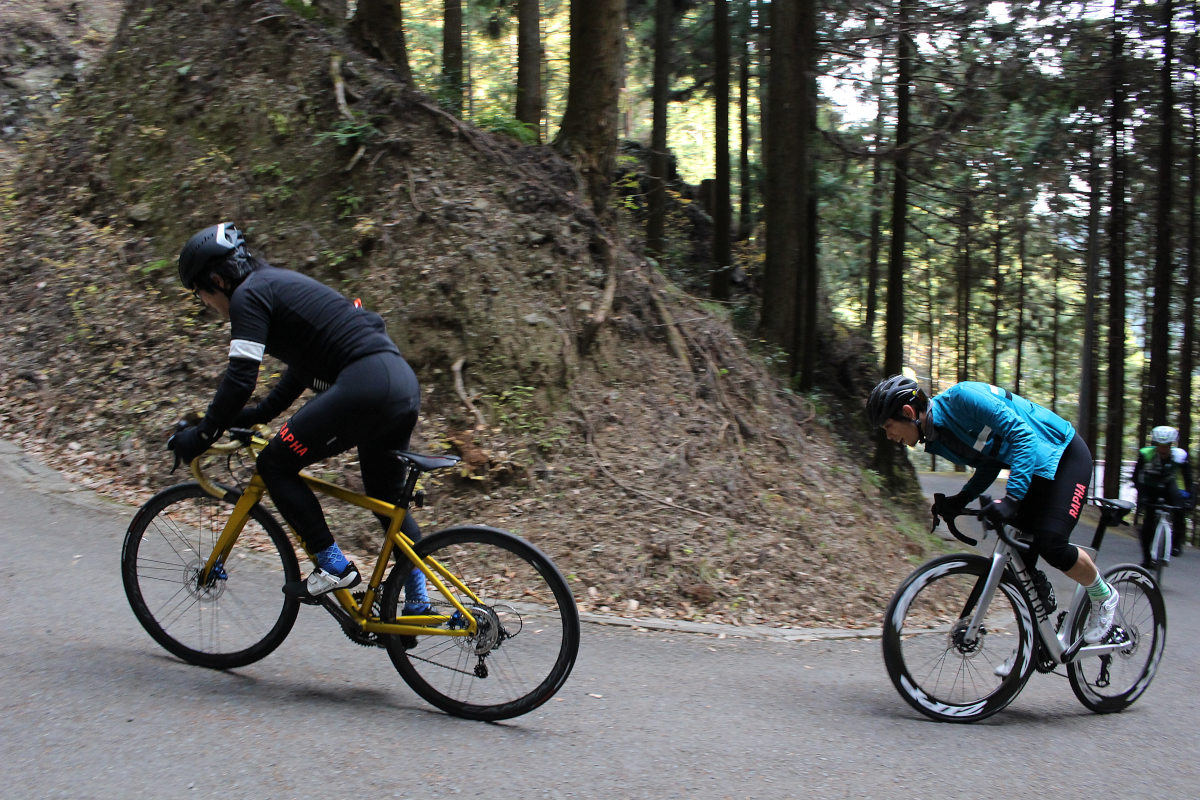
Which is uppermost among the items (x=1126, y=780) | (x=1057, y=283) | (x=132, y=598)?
(x=1057, y=283)

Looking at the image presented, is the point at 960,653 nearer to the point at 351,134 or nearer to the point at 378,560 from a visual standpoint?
the point at 378,560

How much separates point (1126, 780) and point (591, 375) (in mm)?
6477

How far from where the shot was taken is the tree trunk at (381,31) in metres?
13.0

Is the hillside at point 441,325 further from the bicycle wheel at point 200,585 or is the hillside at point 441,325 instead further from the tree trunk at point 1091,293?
the tree trunk at point 1091,293

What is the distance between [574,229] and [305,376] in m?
7.16

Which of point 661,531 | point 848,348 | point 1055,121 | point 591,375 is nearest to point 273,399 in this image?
point 661,531

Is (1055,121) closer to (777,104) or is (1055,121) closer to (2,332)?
(777,104)

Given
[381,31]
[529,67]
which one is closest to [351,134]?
[381,31]

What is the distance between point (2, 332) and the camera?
998cm

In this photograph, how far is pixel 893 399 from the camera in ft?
15.7

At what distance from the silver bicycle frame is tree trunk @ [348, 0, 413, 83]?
432 inches

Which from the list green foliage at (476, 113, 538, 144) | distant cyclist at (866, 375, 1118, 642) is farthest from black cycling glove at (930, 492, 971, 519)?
green foliage at (476, 113, 538, 144)

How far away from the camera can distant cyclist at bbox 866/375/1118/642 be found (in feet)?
15.4

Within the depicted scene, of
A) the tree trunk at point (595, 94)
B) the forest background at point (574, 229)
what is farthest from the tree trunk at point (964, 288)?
the tree trunk at point (595, 94)
